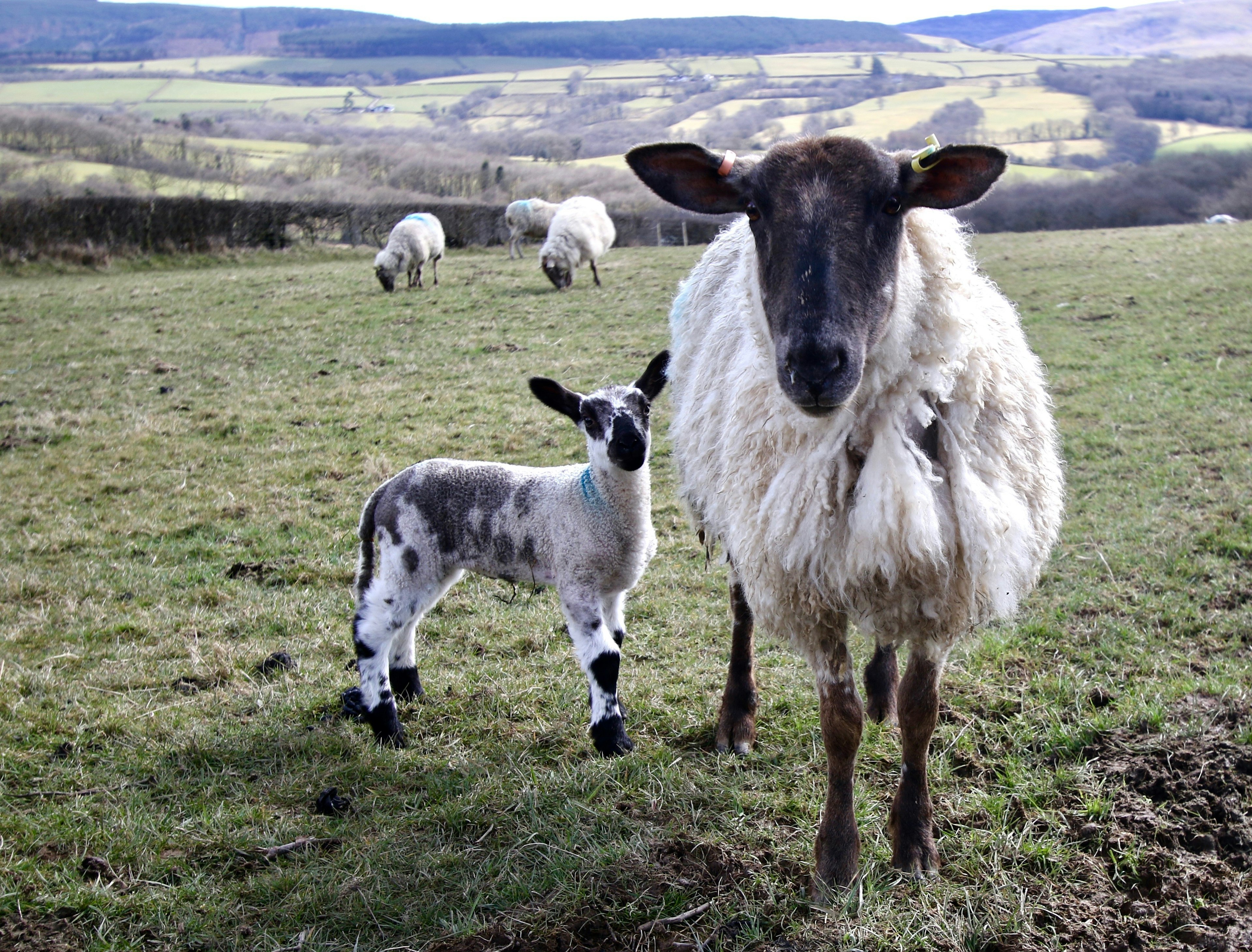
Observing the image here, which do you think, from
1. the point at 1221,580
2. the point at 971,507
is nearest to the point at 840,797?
the point at 971,507

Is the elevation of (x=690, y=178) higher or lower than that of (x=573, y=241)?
higher

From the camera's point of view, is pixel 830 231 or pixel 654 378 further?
pixel 654 378

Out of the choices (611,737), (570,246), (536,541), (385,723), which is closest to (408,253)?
(570,246)

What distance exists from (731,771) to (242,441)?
23.7 feet

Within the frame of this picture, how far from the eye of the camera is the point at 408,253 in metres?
18.4

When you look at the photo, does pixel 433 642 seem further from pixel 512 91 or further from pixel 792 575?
pixel 512 91

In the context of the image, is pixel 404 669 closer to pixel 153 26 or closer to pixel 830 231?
pixel 830 231

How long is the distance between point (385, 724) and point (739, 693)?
1.68 meters

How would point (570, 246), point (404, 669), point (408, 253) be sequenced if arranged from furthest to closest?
point (408, 253)
point (570, 246)
point (404, 669)

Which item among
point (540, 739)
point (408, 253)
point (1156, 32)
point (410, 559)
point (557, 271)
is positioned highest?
point (1156, 32)

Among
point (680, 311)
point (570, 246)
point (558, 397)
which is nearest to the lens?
point (558, 397)

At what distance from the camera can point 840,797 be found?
10.2 ft

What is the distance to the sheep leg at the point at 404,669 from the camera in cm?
452

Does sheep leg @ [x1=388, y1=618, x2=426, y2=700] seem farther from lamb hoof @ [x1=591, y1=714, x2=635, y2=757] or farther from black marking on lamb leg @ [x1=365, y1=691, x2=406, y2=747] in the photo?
lamb hoof @ [x1=591, y1=714, x2=635, y2=757]
